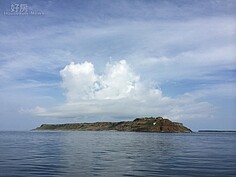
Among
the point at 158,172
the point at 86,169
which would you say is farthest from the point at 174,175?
the point at 86,169

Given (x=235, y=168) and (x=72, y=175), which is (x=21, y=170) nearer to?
(x=72, y=175)

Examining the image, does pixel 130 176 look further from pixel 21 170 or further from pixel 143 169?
pixel 21 170

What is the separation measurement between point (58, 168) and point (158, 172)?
1279 centimetres

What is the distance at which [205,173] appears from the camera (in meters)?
35.1

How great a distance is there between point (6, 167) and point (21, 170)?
355 centimetres

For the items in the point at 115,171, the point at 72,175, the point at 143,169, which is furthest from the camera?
the point at 143,169

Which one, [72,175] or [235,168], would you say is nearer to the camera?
[72,175]

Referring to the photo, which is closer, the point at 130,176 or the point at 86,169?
the point at 130,176

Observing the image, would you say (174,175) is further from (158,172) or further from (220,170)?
(220,170)

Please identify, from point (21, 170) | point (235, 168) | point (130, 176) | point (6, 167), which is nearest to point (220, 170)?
point (235, 168)

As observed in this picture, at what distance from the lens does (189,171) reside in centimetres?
3609

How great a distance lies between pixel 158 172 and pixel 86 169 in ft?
29.4

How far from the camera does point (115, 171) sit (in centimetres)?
3491

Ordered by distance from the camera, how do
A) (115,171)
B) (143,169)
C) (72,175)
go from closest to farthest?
(72,175) → (115,171) → (143,169)
